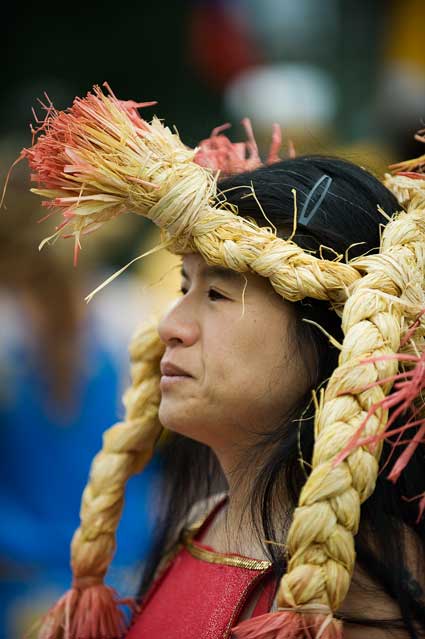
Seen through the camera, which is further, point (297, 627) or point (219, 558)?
point (219, 558)

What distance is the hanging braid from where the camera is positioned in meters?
1.49

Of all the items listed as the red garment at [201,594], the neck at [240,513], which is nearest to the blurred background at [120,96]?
the red garment at [201,594]

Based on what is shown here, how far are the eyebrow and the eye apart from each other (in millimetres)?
22

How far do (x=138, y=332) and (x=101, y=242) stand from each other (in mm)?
1862

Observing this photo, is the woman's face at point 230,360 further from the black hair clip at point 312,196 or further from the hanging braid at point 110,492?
the hanging braid at point 110,492

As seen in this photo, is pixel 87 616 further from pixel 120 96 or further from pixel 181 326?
pixel 120 96

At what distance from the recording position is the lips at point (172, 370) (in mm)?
1270

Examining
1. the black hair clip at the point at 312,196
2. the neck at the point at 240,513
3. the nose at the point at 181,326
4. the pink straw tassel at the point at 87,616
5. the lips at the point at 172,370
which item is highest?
the black hair clip at the point at 312,196

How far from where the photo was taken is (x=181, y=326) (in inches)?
49.9

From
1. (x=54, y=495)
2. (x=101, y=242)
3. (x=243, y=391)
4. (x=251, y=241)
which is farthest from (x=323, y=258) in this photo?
(x=101, y=242)

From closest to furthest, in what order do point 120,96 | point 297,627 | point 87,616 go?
point 297,627 < point 87,616 < point 120,96

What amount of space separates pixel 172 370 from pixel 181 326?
68 mm

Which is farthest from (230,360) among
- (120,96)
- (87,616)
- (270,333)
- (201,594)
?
(120,96)

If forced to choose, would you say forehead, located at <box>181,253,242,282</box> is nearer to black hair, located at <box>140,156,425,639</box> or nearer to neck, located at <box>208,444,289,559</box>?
black hair, located at <box>140,156,425,639</box>
